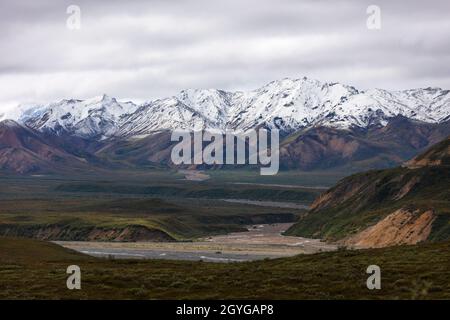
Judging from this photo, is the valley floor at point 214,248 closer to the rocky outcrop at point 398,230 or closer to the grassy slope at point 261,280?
the rocky outcrop at point 398,230

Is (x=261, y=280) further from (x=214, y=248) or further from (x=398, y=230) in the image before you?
(x=214, y=248)

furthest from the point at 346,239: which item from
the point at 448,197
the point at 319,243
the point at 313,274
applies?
the point at 313,274

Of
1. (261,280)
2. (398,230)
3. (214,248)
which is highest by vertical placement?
(398,230)

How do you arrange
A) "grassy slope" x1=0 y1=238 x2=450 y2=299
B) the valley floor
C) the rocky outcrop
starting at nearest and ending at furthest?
"grassy slope" x1=0 y1=238 x2=450 y2=299 < the valley floor < the rocky outcrop

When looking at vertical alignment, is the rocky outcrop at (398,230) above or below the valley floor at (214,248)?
above

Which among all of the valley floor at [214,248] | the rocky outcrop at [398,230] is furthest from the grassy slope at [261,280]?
the rocky outcrop at [398,230]

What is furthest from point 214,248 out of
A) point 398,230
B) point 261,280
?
point 261,280

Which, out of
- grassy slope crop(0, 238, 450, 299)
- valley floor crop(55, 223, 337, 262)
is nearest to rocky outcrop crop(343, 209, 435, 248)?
valley floor crop(55, 223, 337, 262)

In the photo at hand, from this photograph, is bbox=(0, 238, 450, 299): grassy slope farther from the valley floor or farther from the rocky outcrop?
the rocky outcrop

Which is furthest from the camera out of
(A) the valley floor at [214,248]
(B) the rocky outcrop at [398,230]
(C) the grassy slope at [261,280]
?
(B) the rocky outcrop at [398,230]
